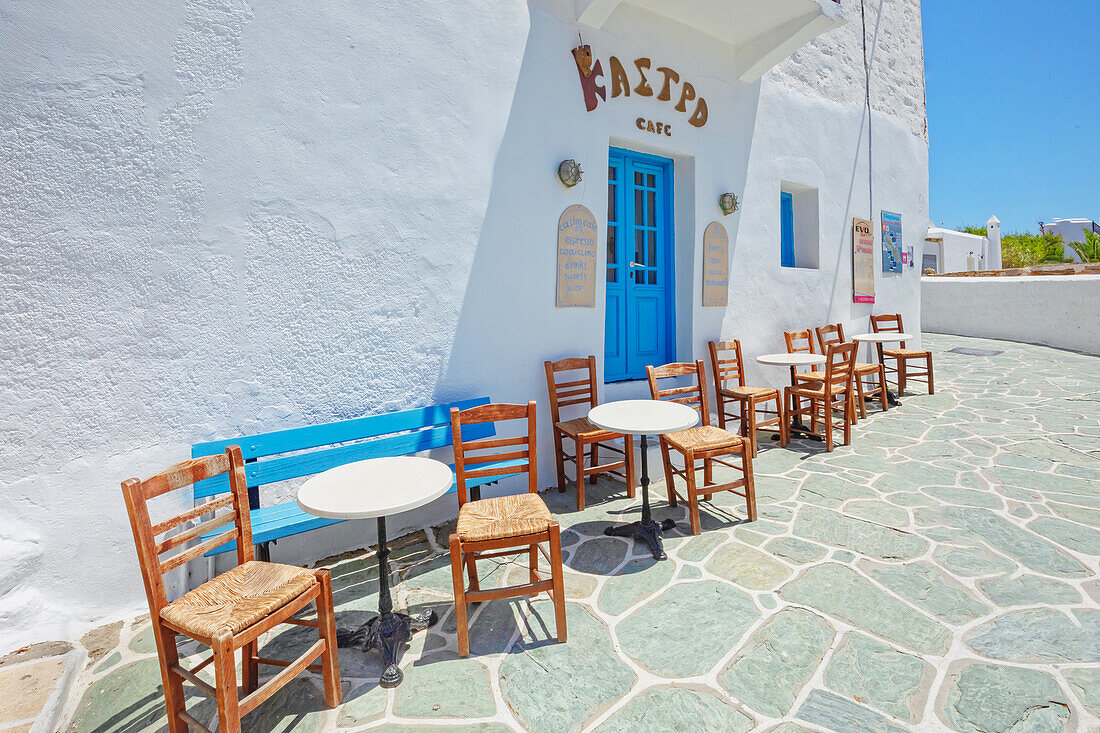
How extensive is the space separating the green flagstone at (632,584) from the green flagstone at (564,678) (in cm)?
19

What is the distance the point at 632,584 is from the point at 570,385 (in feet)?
5.97

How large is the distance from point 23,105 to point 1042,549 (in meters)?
6.12

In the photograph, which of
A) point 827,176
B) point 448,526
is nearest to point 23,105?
point 448,526

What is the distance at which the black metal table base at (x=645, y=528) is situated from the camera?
332 centimetres

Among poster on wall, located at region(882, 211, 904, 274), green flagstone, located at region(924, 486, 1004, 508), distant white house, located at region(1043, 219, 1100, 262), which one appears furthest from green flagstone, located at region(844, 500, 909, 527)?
distant white house, located at region(1043, 219, 1100, 262)

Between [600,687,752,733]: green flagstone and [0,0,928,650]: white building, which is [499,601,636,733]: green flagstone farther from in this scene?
[0,0,928,650]: white building

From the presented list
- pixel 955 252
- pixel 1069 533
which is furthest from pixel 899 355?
pixel 955 252

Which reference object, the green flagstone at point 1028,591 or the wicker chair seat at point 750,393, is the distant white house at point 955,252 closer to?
the wicker chair seat at point 750,393

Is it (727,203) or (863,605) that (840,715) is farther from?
(727,203)

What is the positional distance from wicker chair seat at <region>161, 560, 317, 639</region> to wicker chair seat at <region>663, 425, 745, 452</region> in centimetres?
241

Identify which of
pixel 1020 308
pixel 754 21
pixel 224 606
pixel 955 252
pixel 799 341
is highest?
pixel 754 21

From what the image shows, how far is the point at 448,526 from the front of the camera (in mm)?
3809

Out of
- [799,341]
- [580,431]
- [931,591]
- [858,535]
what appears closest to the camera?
[931,591]

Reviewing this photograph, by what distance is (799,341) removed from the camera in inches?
255
